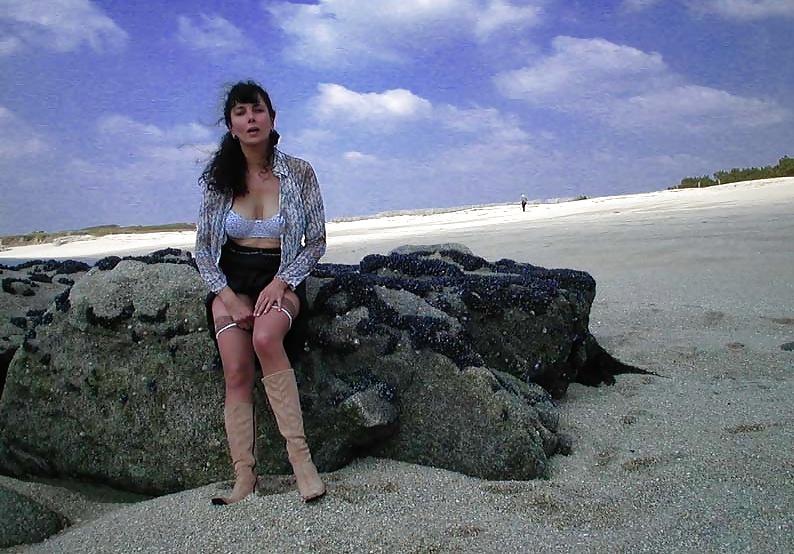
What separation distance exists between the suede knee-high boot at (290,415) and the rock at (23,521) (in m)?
1.26

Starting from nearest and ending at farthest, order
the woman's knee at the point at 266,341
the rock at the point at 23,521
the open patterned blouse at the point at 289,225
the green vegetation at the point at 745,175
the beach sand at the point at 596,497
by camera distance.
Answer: the beach sand at the point at 596,497 < the rock at the point at 23,521 < the woman's knee at the point at 266,341 < the open patterned blouse at the point at 289,225 < the green vegetation at the point at 745,175

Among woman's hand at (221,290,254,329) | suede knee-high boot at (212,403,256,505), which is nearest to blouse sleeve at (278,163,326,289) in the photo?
woman's hand at (221,290,254,329)

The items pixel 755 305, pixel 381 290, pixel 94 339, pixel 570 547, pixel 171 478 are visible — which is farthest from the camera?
pixel 755 305

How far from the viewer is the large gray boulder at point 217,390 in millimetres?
3752

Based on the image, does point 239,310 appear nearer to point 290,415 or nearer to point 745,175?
point 290,415

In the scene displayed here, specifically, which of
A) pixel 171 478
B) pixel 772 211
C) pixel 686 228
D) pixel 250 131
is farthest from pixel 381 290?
pixel 772 211

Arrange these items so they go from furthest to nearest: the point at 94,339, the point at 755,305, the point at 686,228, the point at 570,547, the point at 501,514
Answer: the point at 686,228
the point at 755,305
the point at 94,339
the point at 501,514
the point at 570,547

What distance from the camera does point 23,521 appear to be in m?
3.44

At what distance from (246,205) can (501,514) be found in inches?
85.6

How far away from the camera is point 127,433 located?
397 cm

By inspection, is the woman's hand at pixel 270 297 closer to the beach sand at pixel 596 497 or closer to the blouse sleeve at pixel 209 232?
the blouse sleeve at pixel 209 232

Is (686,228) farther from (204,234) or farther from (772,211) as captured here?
(204,234)

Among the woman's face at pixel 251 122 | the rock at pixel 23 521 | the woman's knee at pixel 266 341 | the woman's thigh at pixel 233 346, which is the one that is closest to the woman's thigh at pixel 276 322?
the woman's knee at pixel 266 341

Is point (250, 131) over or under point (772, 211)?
Result: over
